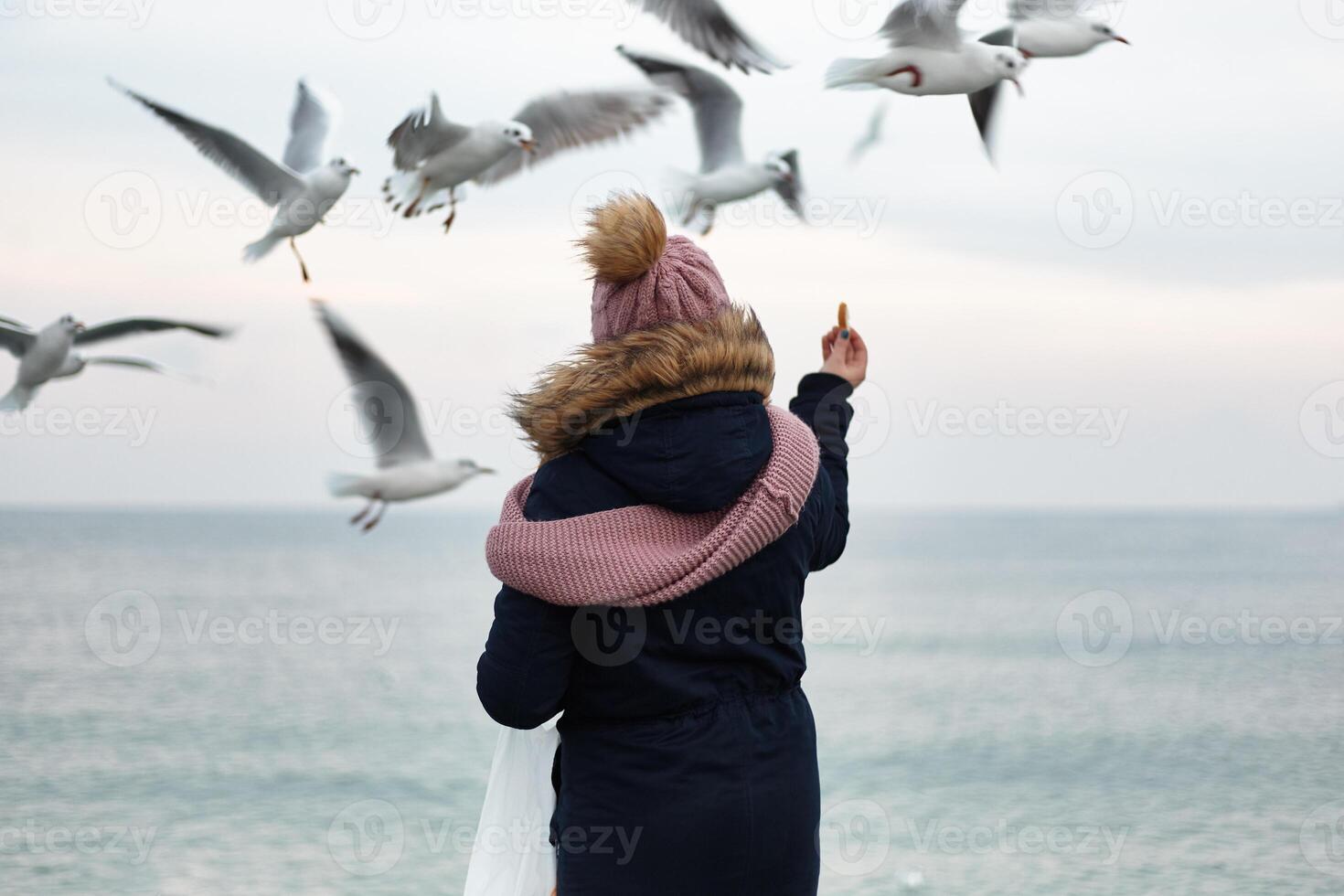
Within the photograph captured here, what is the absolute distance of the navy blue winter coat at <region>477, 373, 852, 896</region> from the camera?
130 cm

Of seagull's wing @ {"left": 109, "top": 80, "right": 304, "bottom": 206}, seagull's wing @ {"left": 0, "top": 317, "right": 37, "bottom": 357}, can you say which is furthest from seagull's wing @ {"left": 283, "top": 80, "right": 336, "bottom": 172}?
seagull's wing @ {"left": 0, "top": 317, "right": 37, "bottom": 357}

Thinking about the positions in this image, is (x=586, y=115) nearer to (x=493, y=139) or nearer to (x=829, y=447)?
(x=493, y=139)

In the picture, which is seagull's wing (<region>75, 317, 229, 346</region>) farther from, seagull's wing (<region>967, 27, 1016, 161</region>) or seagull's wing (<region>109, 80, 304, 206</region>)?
seagull's wing (<region>967, 27, 1016, 161</region>)

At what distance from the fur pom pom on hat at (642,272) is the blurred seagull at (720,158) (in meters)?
1.84

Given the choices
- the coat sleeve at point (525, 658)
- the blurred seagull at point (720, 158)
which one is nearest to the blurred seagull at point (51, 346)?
the blurred seagull at point (720, 158)

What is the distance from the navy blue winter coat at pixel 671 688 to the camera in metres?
1.30

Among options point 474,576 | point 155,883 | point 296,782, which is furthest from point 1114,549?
point 155,883

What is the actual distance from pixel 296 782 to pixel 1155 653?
17.9 metres

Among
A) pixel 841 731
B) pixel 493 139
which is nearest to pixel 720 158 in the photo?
pixel 493 139

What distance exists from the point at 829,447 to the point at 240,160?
6.30 ft

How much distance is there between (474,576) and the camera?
44500mm

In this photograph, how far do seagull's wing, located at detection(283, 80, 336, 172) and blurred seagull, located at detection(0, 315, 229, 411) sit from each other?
0.62 meters

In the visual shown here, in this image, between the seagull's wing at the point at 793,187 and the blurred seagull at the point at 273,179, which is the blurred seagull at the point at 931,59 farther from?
the blurred seagull at the point at 273,179

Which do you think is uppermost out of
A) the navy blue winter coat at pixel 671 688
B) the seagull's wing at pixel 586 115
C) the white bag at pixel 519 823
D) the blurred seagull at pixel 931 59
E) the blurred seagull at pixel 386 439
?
the blurred seagull at pixel 931 59
